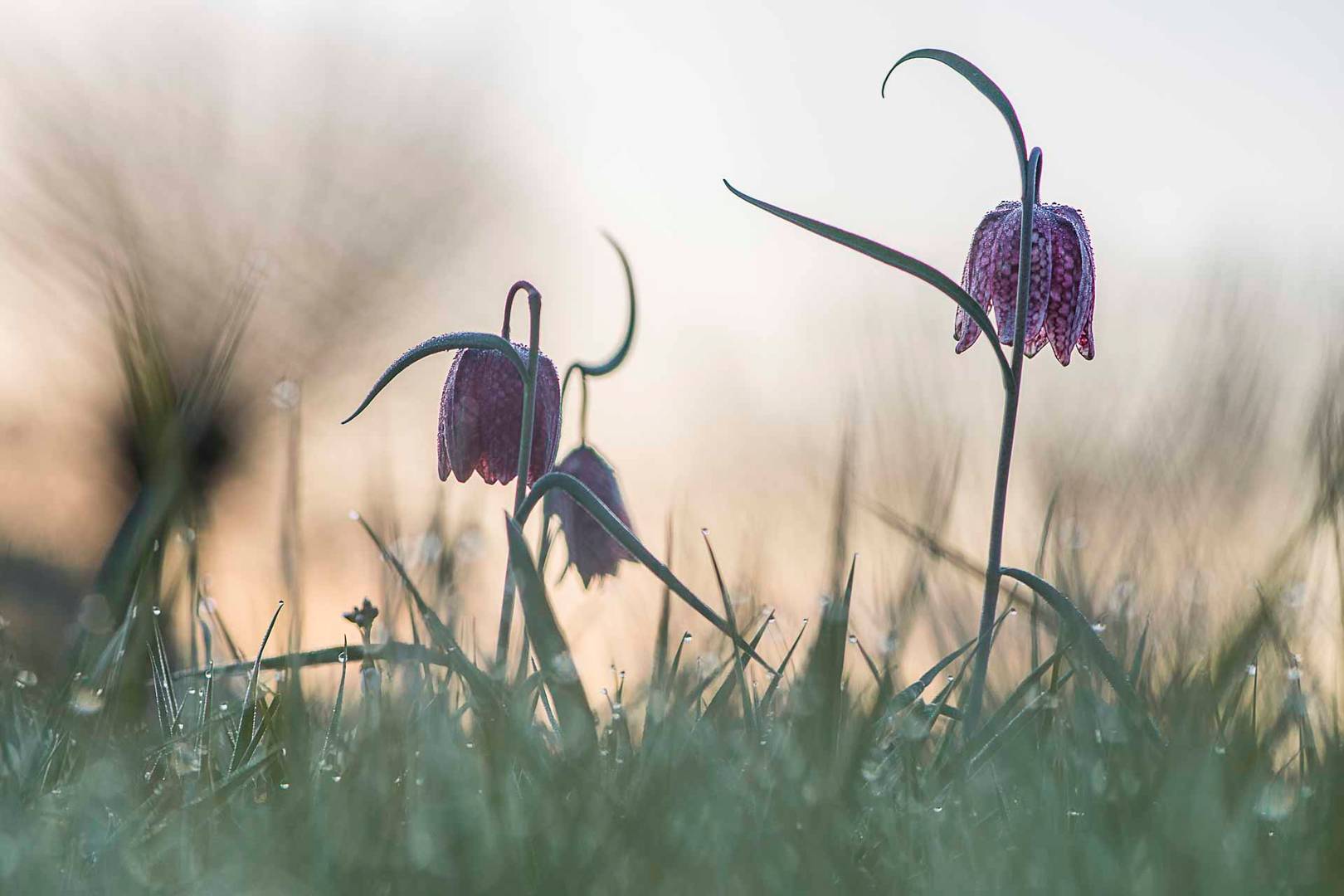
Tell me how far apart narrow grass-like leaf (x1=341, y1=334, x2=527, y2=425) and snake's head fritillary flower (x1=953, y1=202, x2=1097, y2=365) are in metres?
0.48

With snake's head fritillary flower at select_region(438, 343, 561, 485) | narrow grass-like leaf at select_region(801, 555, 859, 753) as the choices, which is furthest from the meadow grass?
snake's head fritillary flower at select_region(438, 343, 561, 485)

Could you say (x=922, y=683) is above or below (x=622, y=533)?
below

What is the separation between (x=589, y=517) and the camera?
1555 millimetres

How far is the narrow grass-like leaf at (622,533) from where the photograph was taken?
3.34ft

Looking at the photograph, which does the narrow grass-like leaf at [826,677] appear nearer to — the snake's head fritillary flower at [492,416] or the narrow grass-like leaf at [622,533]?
the narrow grass-like leaf at [622,533]

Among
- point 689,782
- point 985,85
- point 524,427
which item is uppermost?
point 985,85

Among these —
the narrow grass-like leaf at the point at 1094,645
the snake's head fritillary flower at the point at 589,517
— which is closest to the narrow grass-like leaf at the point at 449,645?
the narrow grass-like leaf at the point at 1094,645

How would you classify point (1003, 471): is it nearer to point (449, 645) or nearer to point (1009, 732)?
point (1009, 732)

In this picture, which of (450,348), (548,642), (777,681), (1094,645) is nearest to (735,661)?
(777,681)

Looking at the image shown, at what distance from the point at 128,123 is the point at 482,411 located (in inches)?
221

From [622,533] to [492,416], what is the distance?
0.43 m

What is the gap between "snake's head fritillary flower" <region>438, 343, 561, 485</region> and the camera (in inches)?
→ 57.9

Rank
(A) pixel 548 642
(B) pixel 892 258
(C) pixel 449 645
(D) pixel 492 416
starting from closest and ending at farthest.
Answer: (C) pixel 449 645, (A) pixel 548 642, (B) pixel 892 258, (D) pixel 492 416

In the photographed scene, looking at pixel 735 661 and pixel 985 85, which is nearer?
pixel 735 661
